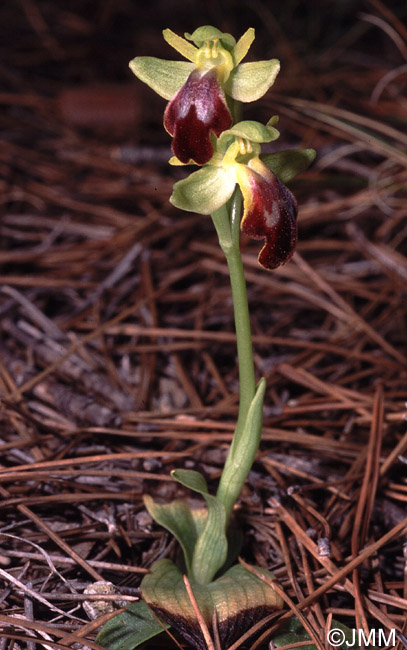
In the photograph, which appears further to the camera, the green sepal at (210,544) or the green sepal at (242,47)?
the green sepal at (210,544)

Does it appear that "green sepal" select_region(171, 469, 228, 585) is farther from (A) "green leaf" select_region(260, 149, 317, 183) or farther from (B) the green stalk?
(A) "green leaf" select_region(260, 149, 317, 183)

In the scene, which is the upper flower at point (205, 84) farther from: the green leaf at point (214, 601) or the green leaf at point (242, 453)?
the green leaf at point (214, 601)

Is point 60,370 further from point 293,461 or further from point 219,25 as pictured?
point 219,25

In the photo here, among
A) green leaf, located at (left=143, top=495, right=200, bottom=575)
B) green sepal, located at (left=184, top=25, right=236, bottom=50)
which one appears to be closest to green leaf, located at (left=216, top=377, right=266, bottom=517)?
green leaf, located at (left=143, top=495, right=200, bottom=575)

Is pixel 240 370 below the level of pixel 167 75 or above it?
below

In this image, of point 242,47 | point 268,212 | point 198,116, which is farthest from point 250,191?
point 242,47

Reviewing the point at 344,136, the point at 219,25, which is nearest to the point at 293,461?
the point at 344,136

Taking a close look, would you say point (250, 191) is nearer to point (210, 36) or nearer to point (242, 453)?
point (210, 36)

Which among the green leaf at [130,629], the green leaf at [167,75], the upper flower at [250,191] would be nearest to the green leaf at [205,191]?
the upper flower at [250,191]
